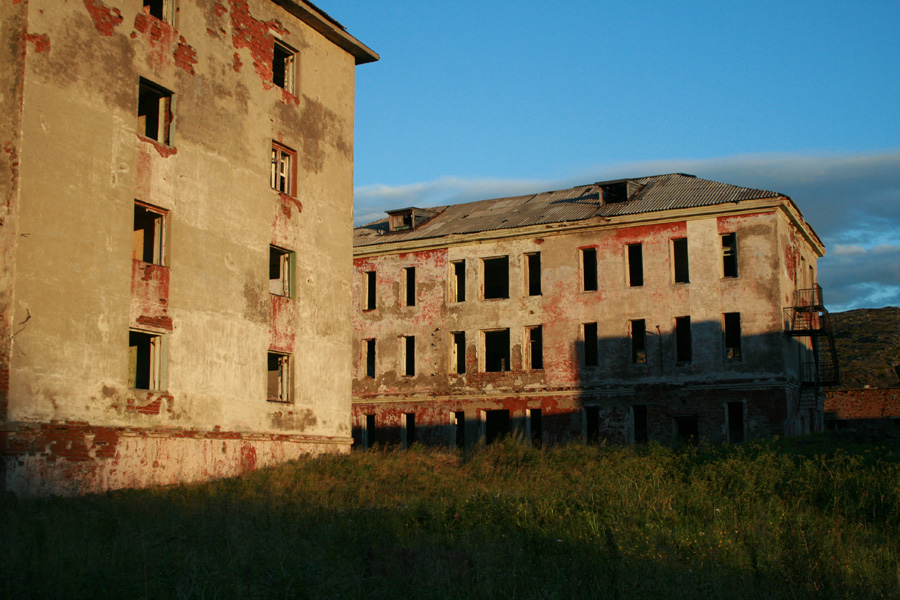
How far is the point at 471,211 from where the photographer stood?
1529 inches

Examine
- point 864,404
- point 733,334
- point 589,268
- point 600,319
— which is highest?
point 589,268

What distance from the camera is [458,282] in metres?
36.1

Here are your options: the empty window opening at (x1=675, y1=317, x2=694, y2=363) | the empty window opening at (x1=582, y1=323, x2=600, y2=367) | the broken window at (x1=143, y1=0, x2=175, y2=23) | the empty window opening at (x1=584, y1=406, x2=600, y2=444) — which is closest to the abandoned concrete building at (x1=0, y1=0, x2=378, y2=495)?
the broken window at (x1=143, y1=0, x2=175, y2=23)

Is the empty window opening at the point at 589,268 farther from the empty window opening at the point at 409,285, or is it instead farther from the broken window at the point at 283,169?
the broken window at the point at 283,169

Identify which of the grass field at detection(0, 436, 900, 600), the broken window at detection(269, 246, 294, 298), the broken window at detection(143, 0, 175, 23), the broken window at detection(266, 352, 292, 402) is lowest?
the grass field at detection(0, 436, 900, 600)

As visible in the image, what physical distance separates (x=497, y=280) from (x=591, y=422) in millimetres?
10176

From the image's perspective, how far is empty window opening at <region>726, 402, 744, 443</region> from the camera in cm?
3019

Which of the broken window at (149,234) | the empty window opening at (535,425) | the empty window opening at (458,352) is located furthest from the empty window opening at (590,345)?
the broken window at (149,234)

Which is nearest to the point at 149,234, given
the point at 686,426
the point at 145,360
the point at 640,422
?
the point at 145,360

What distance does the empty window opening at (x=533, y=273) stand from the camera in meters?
34.6

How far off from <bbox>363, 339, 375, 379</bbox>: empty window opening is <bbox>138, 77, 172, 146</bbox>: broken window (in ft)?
55.5

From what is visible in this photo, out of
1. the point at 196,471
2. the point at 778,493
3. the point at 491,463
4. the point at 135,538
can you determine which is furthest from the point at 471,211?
the point at 135,538

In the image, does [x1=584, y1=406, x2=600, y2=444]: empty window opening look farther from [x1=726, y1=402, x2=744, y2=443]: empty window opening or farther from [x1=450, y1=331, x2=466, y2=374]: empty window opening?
[x1=450, y1=331, x2=466, y2=374]: empty window opening

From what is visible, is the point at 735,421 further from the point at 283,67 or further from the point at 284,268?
the point at 283,67
